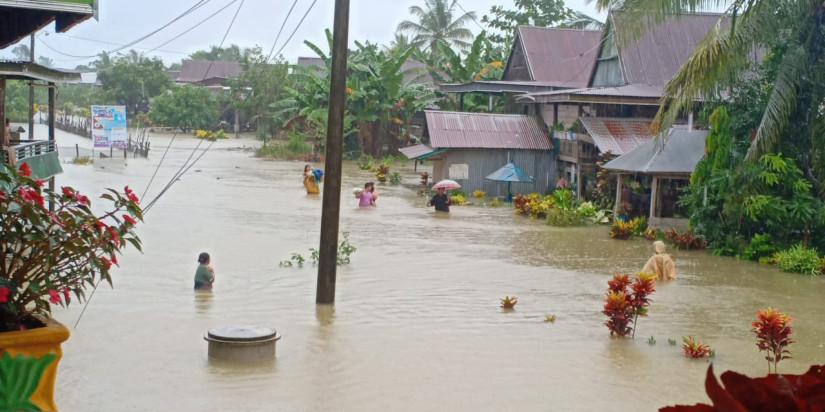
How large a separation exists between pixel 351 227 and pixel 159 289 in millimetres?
9186

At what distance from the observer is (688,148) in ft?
83.3

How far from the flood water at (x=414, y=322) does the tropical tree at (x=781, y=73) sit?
2789 mm

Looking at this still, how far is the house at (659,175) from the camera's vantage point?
80.8 feet

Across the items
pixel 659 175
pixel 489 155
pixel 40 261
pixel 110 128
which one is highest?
pixel 110 128

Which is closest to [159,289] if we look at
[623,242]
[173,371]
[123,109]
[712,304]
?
[173,371]

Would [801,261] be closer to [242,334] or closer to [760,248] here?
[760,248]

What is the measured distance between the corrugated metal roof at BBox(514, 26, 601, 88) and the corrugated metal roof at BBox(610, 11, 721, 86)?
718cm

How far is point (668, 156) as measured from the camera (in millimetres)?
24859

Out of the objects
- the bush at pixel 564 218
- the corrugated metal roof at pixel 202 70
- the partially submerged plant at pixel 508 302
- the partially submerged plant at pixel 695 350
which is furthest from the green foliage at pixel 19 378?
the corrugated metal roof at pixel 202 70

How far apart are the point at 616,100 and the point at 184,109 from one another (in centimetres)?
4327

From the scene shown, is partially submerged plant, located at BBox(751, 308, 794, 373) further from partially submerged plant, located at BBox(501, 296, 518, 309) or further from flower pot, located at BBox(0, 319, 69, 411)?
flower pot, located at BBox(0, 319, 69, 411)

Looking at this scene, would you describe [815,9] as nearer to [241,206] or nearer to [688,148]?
[688,148]

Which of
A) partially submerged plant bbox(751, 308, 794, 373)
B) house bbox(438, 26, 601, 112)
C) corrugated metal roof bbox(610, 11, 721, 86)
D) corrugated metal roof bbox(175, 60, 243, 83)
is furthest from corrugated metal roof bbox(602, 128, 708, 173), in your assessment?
corrugated metal roof bbox(175, 60, 243, 83)

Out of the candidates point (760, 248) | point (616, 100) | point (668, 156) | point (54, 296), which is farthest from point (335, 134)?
point (616, 100)
